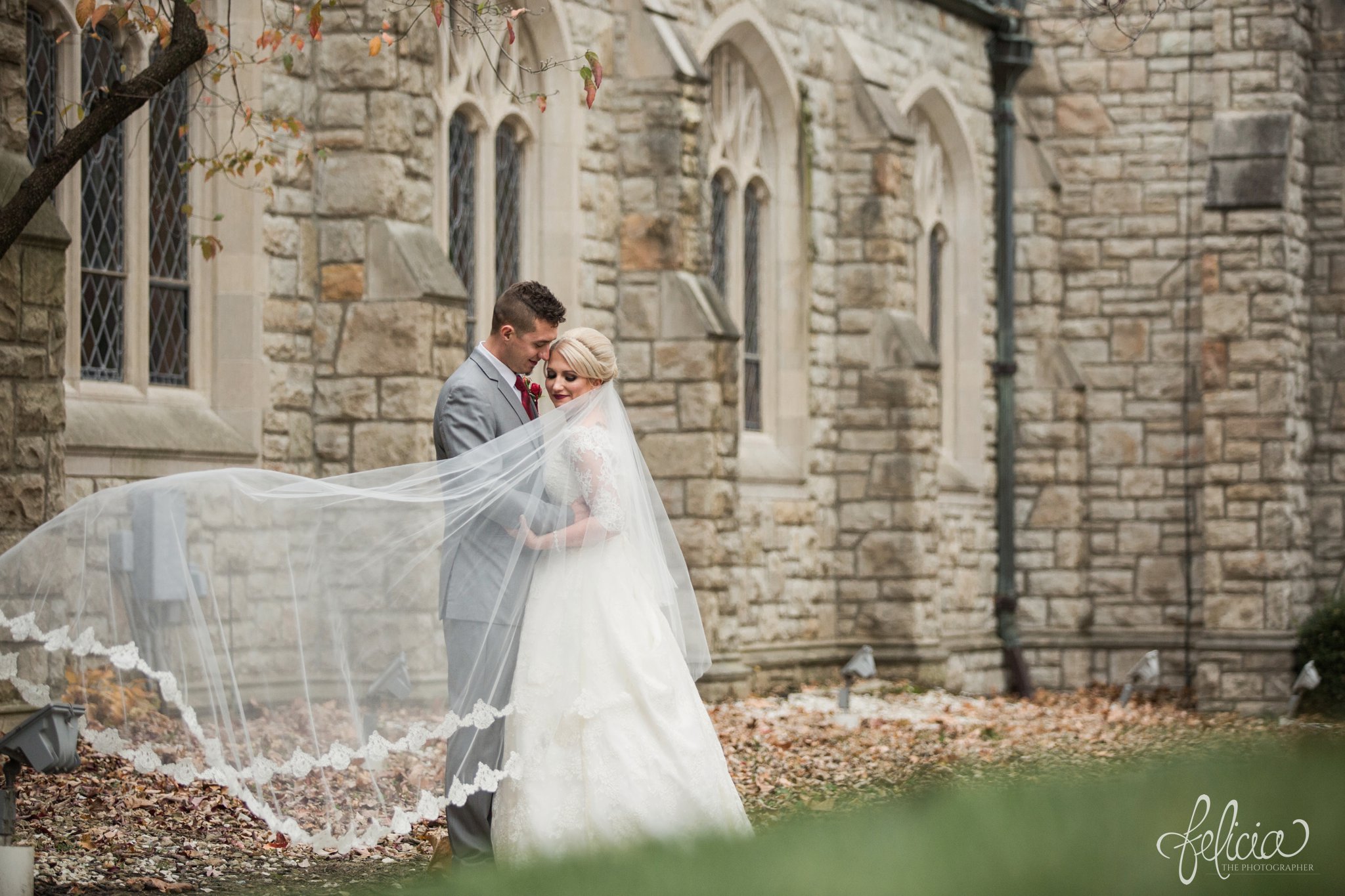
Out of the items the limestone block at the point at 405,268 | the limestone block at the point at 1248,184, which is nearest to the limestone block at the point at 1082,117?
the limestone block at the point at 1248,184

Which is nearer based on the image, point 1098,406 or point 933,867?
point 933,867

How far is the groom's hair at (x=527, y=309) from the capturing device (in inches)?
263

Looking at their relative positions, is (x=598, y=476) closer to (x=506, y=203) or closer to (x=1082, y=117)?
(x=506, y=203)

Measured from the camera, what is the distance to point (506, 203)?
13289 mm

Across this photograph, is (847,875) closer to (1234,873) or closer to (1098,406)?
(1234,873)

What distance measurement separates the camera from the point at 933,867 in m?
2.57

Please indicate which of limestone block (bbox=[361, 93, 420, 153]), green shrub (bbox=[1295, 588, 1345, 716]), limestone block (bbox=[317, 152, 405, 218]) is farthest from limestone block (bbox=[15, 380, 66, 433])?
green shrub (bbox=[1295, 588, 1345, 716])

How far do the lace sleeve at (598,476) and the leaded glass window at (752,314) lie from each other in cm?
958

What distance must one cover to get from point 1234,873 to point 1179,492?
16.6 meters

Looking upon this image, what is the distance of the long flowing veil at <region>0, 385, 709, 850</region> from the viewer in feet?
20.5

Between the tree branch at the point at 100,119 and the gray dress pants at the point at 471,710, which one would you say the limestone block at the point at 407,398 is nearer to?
the tree branch at the point at 100,119

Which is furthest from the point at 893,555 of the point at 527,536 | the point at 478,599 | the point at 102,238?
the point at 478,599

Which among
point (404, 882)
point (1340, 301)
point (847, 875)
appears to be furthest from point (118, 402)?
point (1340, 301)

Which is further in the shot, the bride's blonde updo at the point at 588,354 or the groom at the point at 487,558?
the bride's blonde updo at the point at 588,354
